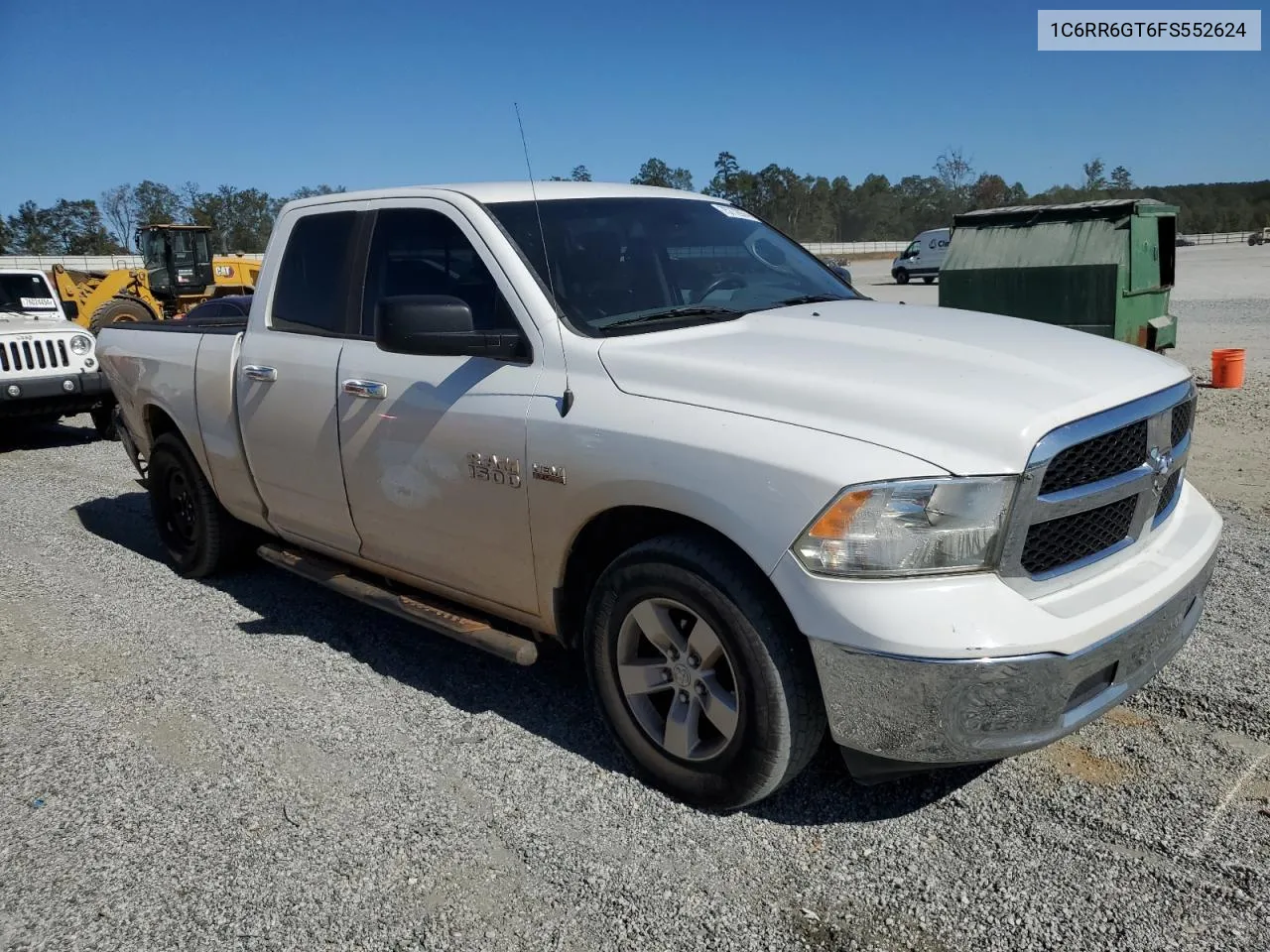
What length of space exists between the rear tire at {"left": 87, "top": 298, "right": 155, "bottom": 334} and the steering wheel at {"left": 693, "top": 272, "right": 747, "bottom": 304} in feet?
50.6

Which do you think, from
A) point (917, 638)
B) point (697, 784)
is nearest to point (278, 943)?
point (697, 784)

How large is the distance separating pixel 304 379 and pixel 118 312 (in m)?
15.0

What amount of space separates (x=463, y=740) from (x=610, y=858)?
944 millimetres

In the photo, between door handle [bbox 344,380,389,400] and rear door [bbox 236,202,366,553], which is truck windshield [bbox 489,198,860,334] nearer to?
door handle [bbox 344,380,389,400]

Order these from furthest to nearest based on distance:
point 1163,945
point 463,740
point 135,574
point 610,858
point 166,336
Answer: point 135,574, point 166,336, point 463,740, point 610,858, point 1163,945

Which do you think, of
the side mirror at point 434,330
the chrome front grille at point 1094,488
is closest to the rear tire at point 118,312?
the side mirror at point 434,330

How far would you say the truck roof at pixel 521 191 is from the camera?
3939mm

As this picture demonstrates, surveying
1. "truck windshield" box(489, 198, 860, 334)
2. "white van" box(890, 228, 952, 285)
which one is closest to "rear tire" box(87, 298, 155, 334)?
"truck windshield" box(489, 198, 860, 334)

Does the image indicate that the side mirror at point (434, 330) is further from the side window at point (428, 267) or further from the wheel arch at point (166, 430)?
the wheel arch at point (166, 430)

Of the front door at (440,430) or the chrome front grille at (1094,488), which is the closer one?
the chrome front grille at (1094,488)

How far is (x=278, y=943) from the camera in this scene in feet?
8.77

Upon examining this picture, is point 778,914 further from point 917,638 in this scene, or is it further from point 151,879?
point 151,879

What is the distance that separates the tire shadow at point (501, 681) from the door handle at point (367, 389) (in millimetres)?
1228

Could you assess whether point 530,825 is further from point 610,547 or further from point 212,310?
point 212,310
